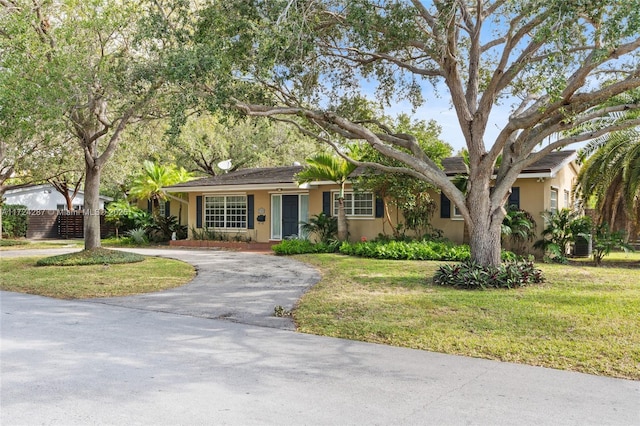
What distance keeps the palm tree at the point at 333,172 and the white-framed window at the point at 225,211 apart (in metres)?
4.89

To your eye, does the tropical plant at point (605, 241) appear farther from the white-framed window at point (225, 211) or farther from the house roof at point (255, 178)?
the white-framed window at point (225, 211)

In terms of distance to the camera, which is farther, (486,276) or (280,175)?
(280,175)

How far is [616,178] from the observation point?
14773mm

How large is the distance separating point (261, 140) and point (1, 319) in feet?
84.6

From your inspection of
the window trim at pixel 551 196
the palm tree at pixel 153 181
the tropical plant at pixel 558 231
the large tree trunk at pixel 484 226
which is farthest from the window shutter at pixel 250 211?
the large tree trunk at pixel 484 226

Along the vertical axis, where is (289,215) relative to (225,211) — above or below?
below

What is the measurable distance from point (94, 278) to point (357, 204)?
10020 millimetres

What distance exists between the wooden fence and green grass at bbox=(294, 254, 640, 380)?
2437 cm

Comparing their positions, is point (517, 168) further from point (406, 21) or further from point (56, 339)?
point (56, 339)

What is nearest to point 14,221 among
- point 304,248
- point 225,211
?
point 225,211

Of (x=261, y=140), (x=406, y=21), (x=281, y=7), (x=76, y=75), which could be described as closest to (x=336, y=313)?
(x=281, y=7)

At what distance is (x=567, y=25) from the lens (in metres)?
8.61

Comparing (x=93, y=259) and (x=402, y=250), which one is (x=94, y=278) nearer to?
(x=93, y=259)

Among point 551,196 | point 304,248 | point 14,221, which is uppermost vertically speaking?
point 551,196
